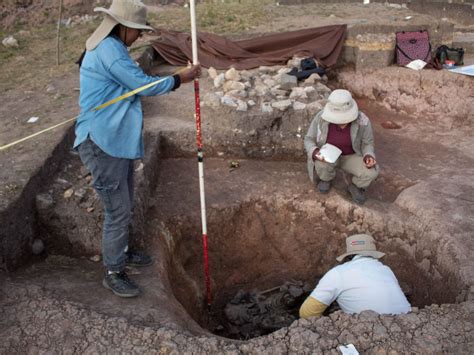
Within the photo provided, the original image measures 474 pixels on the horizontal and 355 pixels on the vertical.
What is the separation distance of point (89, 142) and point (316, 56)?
5.82 metres

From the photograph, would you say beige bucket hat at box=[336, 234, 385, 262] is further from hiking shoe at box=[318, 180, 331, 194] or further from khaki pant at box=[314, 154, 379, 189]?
hiking shoe at box=[318, 180, 331, 194]

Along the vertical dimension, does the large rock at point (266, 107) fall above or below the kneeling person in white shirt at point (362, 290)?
above

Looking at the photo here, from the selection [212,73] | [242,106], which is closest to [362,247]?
[242,106]

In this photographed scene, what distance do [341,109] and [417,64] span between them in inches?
169

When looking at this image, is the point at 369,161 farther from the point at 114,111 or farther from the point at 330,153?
the point at 114,111

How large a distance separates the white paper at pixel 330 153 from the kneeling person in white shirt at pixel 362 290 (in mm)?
1231

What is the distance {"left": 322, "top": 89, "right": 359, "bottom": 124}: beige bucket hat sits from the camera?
4.73m

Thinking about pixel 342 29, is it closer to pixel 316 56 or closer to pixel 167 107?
pixel 316 56

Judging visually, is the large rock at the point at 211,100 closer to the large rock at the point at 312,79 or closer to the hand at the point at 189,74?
the large rock at the point at 312,79

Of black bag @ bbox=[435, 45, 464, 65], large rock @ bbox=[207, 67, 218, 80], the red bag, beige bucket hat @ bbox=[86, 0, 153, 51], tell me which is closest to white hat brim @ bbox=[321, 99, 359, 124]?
beige bucket hat @ bbox=[86, 0, 153, 51]

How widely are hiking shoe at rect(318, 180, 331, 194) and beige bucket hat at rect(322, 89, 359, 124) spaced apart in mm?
789

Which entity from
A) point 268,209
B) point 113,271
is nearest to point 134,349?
point 113,271

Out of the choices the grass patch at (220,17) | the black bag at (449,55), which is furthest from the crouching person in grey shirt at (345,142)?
the grass patch at (220,17)

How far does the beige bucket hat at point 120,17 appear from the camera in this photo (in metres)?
3.19
